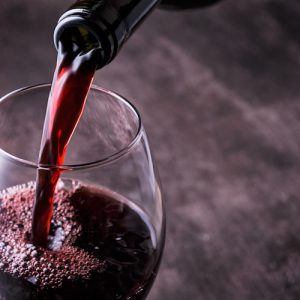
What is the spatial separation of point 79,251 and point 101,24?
0.20 metres

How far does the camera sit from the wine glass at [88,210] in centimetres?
60

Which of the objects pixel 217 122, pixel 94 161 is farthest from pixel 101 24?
pixel 217 122

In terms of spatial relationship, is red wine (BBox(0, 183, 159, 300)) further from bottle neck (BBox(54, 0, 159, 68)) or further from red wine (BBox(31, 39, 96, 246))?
bottle neck (BBox(54, 0, 159, 68))

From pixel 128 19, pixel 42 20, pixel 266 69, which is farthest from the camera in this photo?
pixel 42 20

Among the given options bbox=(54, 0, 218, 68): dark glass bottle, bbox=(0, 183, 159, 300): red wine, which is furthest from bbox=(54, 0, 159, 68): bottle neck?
bbox=(0, 183, 159, 300): red wine

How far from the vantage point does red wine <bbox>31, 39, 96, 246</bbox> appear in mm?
590

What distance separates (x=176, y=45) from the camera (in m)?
1.43

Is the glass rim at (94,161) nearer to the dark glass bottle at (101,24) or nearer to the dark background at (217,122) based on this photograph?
the dark glass bottle at (101,24)

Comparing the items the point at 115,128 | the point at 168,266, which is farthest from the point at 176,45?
the point at 115,128

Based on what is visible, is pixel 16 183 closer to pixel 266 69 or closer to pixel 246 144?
pixel 246 144

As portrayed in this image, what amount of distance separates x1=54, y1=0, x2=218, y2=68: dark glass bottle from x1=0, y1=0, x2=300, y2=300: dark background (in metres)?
0.40

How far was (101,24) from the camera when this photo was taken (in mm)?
554

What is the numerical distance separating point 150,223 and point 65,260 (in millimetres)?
98

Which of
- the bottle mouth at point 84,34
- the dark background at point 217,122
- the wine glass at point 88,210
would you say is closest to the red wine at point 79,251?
the wine glass at point 88,210
